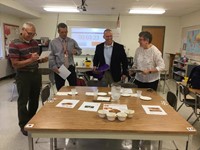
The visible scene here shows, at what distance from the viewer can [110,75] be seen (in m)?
3.09

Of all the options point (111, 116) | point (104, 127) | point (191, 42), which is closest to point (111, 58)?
point (111, 116)

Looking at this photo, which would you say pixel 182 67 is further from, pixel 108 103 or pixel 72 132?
pixel 72 132

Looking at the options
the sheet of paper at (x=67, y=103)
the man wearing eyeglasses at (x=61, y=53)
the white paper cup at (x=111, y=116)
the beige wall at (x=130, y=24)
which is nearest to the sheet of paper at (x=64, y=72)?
the man wearing eyeglasses at (x=61, y=53)

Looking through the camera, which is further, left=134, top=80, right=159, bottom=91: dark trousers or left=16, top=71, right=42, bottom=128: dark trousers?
left=134, top=80, right=159, bottom=91: dark trousers

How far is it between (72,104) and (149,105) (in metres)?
0.81

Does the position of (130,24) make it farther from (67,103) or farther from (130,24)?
(67,103)

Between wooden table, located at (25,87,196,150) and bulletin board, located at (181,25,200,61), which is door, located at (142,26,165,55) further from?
wooden table, located at (25,87,196,150)

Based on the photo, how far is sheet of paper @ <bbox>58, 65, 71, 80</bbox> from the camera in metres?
2.94

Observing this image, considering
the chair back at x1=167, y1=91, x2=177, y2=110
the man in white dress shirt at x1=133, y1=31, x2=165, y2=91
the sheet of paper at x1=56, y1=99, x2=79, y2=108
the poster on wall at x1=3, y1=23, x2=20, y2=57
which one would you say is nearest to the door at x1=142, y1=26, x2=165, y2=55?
the man in white dress shirt at x1=133, y1=31, x2=165, y2=91

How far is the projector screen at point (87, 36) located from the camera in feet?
25.0

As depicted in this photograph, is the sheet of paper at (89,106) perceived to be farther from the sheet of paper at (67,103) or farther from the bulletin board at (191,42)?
the bulletin board at (191,42)

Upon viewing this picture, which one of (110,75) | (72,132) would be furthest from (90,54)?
(72,132)

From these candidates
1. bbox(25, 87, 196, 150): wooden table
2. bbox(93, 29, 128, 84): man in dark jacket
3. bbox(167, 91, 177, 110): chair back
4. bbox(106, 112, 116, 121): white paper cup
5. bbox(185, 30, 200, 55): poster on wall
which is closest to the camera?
bbox(25, 87, 196, 150): wooden table

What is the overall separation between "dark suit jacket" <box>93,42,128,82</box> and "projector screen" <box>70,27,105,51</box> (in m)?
4.70
